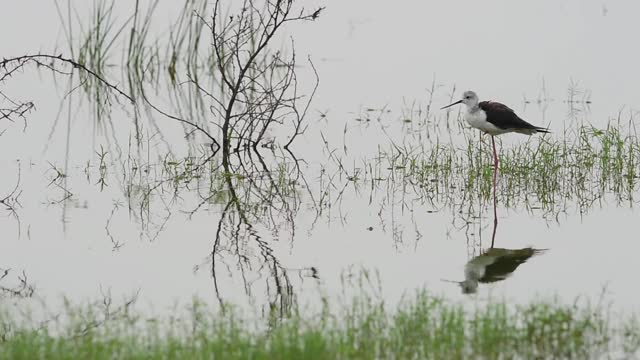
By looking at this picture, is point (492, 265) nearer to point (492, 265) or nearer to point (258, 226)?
point (492, 265)

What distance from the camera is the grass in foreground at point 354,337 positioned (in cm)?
582

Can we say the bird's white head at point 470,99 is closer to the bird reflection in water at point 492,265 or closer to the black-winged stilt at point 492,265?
the bird reflection in water at point 492,265

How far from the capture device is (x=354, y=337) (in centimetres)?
616

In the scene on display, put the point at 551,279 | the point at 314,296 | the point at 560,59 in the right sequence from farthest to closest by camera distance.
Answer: the point at 560,59
the point at 551,279
the point at 314,296

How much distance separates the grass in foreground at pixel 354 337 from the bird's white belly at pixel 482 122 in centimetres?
538

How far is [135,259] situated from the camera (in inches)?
344

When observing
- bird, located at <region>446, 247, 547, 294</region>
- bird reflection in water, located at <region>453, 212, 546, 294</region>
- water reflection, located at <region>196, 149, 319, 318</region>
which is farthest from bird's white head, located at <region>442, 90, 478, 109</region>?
bird, located at <region>446, 247, 547, 294</region>

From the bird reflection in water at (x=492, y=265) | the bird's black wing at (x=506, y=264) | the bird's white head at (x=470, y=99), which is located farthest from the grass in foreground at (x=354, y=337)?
the bird's white head at (x=470, y=99)

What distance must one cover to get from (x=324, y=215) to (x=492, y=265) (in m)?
2.04

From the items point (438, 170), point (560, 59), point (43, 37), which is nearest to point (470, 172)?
point (438, 170)

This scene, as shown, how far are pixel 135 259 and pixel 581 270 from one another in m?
3.18

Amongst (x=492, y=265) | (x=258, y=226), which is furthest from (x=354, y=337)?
(x=258, y=226)

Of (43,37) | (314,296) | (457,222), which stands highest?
(43,37)

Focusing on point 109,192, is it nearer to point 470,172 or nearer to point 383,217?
point 383,217
